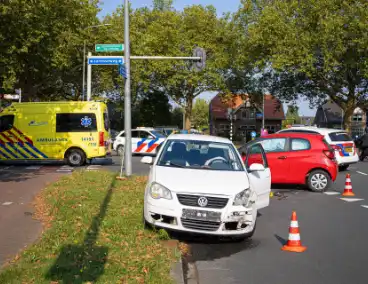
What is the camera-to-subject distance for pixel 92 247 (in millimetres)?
6066

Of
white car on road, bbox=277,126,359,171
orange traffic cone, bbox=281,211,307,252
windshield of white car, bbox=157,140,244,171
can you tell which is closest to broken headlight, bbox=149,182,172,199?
windshield of white car, bbox=157,140,244,171

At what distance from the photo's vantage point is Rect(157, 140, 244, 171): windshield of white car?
25.9 feet

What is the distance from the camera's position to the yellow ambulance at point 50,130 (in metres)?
19.2

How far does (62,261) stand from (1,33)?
11.2 meters

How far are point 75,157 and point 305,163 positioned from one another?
9994mm

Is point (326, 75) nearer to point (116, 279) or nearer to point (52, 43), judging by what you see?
point (52, 43)

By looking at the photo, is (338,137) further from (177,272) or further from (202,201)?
(177,272)

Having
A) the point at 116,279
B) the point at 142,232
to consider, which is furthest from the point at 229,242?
the point at 116,279

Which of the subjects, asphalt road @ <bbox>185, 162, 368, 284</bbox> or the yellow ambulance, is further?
the yellow ambulance

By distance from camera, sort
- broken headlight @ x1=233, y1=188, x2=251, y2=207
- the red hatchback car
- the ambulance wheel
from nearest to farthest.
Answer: broken headlight @ x1=233, y1=188, x2=251, y2=207 < the red hatchback car < the ambulance wheel

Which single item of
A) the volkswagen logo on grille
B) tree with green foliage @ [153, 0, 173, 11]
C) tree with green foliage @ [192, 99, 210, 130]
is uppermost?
tree with green foliage @ [153, 0, 173, 11]

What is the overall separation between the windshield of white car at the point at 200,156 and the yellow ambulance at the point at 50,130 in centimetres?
1133

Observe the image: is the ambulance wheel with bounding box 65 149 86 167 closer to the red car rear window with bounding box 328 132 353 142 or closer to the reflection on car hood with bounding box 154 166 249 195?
the red car rear window with bounding box 328 132 353 142

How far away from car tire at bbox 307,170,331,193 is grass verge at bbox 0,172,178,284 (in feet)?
17.4
